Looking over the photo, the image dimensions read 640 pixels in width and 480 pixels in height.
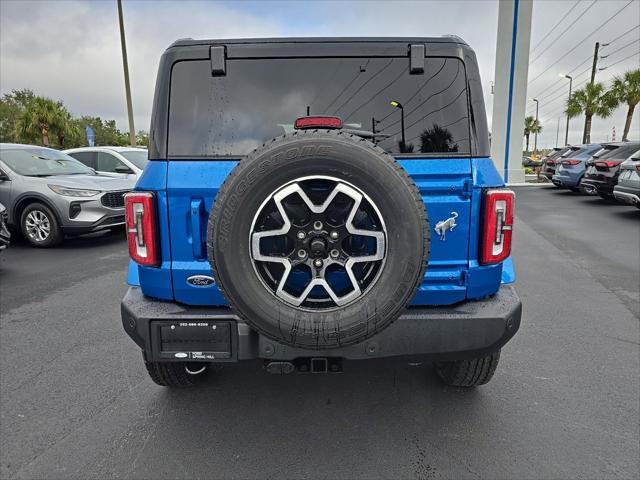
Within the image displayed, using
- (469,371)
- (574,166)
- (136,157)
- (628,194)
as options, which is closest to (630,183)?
(628,194)

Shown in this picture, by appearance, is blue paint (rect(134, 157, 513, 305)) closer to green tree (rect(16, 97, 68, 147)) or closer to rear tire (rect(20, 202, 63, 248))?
rear tire (rect(20, 202, 63, 248))

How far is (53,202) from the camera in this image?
739cm

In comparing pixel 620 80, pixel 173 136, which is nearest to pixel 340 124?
pixel 173 136

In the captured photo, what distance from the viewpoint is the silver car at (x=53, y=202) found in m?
7.45

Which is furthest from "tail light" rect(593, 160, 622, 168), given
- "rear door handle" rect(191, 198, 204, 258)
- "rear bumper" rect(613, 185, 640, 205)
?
"rear door handle" rect(191, 198, 204, 258)

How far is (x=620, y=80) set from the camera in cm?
3572

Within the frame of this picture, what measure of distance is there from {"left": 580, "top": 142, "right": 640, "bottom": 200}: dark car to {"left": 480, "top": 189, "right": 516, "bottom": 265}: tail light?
11.5 metres

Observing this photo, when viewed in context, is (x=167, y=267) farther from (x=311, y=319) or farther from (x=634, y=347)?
(x=634, y=347)

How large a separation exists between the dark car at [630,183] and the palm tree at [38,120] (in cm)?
3654

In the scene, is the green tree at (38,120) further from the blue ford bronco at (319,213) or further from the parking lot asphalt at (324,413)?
the blue ford bronco at (319,213)

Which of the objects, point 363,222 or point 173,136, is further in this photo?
point 173,136

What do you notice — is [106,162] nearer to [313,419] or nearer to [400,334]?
[313,419]

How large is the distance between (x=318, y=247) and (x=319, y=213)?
0.49 feet

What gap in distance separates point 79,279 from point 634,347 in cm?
612
